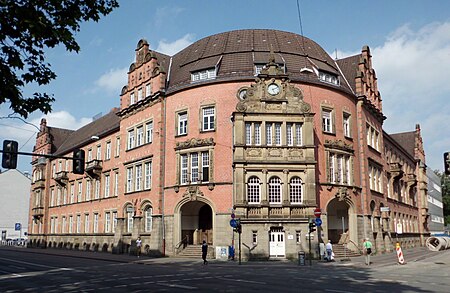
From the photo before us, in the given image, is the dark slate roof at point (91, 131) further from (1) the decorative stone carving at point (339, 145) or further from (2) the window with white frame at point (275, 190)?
(1) the decorative stone carving at point (339, 145)

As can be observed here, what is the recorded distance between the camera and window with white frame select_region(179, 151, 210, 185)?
38.6 metres

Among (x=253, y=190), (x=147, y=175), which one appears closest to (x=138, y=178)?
(x=147, y=175)

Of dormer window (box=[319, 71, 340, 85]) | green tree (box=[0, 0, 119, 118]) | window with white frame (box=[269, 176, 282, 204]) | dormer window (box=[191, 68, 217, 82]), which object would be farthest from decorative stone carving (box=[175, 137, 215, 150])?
green tree (box=[0, 0, 119, 118])

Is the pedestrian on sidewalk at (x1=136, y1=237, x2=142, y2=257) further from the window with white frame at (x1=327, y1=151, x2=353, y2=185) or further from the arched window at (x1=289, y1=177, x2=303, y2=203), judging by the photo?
the window with white frame at (x1=327, y1=151, x2=353, y2=185)

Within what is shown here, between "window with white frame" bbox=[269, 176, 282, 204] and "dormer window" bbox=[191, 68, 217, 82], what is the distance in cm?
1043

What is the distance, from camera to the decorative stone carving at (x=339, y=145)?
129 feet

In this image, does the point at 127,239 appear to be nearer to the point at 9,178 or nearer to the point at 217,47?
the point at 217,47

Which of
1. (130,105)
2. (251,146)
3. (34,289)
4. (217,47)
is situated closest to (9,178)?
(130,105)

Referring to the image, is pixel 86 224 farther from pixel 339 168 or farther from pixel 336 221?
pixel 339 168

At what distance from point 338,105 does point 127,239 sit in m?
23.4

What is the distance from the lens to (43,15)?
10.6m

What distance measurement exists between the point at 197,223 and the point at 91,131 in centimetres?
2933

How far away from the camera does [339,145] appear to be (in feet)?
132

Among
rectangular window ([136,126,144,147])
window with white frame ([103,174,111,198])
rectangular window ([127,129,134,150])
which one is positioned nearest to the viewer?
rectangular window ([136,126,144,147])
